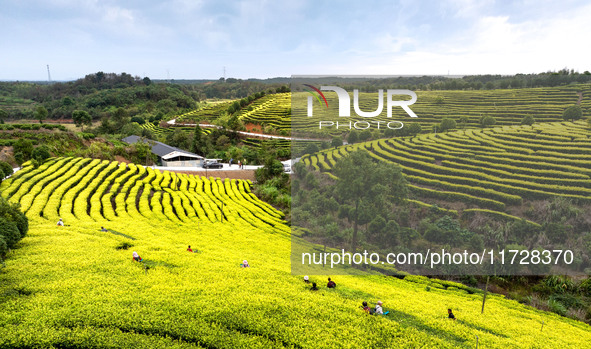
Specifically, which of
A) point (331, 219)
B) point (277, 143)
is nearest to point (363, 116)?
point (331, 219)

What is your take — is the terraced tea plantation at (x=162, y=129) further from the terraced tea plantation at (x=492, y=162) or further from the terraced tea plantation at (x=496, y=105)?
the terraced tea plantation at (x=496, y=105)

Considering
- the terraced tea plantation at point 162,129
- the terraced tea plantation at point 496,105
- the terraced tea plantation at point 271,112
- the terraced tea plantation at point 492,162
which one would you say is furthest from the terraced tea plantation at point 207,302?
the terraced tea plantation at point 162,129

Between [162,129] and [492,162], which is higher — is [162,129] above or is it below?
above

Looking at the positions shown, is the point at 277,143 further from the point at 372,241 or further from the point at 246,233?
the point at 372,241

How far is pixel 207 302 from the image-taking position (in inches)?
348

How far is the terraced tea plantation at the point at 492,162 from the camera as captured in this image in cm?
1536

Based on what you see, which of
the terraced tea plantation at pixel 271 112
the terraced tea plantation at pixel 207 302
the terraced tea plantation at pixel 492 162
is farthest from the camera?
the terraced tea plantation at pixel 271 112

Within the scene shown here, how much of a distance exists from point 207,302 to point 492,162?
15.6 metres

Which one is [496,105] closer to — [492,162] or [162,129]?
[492,162]

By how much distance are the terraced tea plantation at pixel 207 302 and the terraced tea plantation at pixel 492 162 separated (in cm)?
80

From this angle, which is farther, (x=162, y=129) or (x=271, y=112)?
(x=162, y=129)

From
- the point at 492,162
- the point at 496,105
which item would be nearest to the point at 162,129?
the point at 496,105

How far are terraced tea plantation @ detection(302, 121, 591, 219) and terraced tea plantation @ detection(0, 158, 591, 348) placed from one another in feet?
2.63

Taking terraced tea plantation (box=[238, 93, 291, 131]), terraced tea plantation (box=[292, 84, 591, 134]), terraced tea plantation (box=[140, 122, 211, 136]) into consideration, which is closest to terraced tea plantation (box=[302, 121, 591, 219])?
terraced tea plantation (box=[292, 84, 591, 134])
